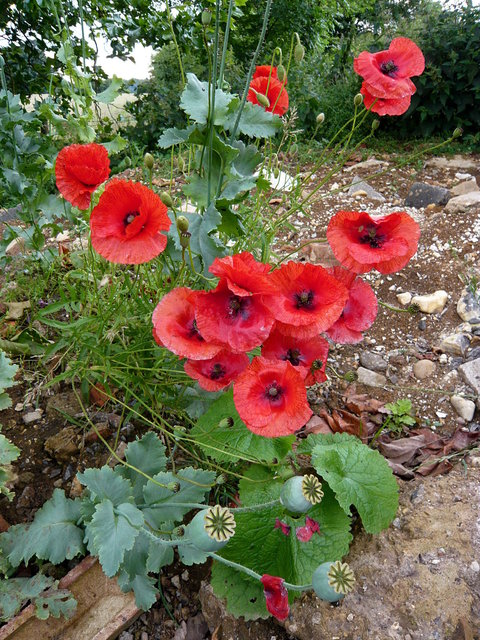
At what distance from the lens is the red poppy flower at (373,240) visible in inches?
42.3

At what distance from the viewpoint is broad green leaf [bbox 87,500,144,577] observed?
1019mm

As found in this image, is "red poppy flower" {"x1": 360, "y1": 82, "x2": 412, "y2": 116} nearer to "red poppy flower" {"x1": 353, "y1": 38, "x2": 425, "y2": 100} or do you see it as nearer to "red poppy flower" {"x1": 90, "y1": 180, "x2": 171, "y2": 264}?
"red poppy flower" {"x1": 353, "y1": 38, "x2": 425, "y2": 100}

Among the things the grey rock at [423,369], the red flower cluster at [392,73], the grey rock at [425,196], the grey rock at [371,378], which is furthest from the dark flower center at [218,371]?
the grey rock at [425,196]

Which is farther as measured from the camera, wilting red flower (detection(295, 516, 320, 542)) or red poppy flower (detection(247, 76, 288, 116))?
red poppy flower (detection(247, 76, 288, 116))

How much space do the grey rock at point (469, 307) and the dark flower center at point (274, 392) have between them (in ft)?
4.55

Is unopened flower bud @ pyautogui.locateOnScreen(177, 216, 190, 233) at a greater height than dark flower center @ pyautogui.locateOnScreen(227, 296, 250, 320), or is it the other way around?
unopened flower bud @ pyautogui.locateOnScreen(177, 216, 190, 233)

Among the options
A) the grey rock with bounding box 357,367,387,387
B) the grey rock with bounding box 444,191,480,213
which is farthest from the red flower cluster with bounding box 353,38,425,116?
the grey rock with bounding box 444,191,480,213

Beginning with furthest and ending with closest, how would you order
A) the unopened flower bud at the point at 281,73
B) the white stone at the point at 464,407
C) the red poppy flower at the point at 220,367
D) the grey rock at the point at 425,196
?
the grey rock at the point at 425,196, the white stone at the point at 464,407, the unopened flower bud at the point at 281,73, the red poppy flower at the point at 220,367

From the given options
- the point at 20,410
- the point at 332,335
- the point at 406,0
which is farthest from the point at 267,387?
the point at 406,0

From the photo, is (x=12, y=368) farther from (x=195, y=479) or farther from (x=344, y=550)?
(x=344, y=550)

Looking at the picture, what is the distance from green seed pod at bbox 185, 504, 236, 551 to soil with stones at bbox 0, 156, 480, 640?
1.51 ft

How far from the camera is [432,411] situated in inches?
71.8

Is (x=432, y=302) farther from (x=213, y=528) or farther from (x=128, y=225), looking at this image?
(x=213, y=528)

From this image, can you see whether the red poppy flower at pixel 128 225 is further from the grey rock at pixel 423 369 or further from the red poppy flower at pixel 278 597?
the grey rock at pixel 423 369
